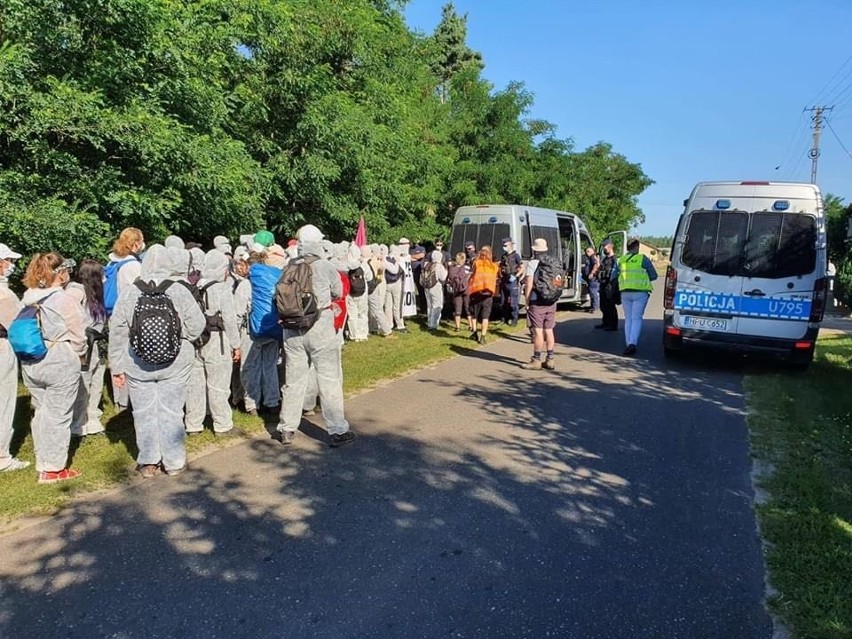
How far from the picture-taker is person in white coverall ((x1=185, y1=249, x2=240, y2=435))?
18.3ft

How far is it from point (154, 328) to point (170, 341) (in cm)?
14

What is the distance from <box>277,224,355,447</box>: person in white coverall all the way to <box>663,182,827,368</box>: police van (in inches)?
210

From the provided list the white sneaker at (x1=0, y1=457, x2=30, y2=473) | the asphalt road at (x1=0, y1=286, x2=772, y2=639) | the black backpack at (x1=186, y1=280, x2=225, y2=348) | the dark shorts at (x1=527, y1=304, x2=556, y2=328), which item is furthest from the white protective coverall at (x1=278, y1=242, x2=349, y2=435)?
the dark shorts at (x1=527, y1=304, x2=556, y2=328)

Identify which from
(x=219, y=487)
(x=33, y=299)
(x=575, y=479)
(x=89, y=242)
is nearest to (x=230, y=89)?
(x=89, y=242)

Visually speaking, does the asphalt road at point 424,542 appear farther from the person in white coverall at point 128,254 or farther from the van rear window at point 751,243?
the van rear window at point 751,243

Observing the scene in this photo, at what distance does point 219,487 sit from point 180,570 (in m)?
1.15

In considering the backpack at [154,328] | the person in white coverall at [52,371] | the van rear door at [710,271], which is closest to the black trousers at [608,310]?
the van rear door at [710,271]

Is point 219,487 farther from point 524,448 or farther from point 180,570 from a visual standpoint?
point 524,448

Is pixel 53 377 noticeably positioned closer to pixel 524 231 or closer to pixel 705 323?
pixel 705 323

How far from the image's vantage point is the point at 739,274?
27.4 feet

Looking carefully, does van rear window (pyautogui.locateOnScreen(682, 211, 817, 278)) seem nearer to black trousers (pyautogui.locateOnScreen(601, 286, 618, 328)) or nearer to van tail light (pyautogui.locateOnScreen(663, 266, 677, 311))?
van tail light (pyautogui.locateOnScreen(663, 266, 677, 311))

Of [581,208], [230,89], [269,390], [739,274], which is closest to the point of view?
[269,390]

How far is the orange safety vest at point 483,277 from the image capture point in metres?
10.9

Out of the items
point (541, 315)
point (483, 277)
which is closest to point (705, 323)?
point (541, 315)
